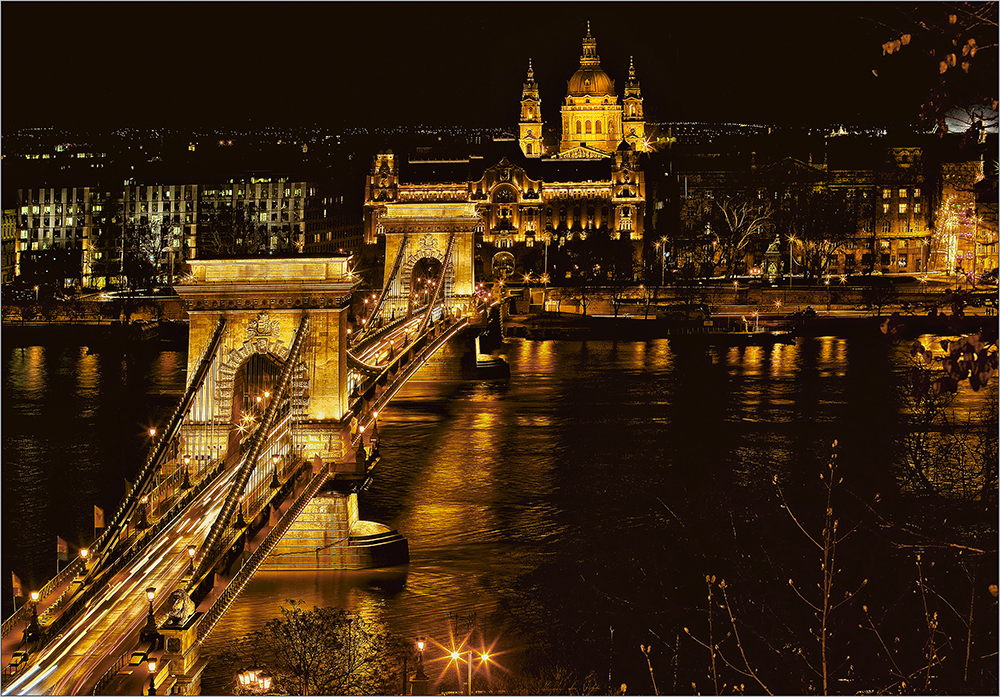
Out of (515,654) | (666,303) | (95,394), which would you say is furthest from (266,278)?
(666,303)

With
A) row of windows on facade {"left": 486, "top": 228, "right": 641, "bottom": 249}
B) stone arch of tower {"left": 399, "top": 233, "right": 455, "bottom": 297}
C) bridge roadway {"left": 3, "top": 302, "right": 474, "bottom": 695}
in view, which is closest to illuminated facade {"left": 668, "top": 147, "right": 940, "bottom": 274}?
row of windows on facade {"left": 486, "top": 228, "right": 641, "bottom": 249}

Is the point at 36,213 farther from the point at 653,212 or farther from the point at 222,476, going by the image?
the point at 222,476

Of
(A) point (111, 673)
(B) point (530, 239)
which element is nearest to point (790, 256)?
(B) point (530, 239)

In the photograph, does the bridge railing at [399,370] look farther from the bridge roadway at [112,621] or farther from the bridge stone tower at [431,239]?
the bridge roadway at [112,621]

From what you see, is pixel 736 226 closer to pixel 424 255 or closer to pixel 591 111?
pixel 591 111

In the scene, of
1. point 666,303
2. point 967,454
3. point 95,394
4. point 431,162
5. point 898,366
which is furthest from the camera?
point 431,162

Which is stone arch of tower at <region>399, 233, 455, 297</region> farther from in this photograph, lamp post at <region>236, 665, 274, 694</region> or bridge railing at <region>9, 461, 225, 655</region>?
lamp post at <region>236, 665, 274, 694</region>
